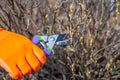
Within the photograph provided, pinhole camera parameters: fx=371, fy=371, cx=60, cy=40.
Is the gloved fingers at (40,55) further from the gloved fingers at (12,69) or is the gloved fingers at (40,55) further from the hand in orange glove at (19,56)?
the gloved fingers at (12,69)

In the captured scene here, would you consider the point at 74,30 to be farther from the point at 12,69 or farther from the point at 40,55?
the point at 12,69

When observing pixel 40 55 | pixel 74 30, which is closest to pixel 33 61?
pixel 40 55

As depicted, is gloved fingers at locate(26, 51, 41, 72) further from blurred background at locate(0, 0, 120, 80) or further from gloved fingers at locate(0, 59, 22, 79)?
blurred background at locate(0, 0, 120, 80)

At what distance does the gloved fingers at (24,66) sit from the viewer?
1940 mm

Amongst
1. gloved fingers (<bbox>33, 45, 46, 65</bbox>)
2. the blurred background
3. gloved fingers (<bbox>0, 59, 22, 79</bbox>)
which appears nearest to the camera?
gloved fingers (<bbox>0, 59, 22, 79</bbox>)

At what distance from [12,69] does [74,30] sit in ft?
4.04

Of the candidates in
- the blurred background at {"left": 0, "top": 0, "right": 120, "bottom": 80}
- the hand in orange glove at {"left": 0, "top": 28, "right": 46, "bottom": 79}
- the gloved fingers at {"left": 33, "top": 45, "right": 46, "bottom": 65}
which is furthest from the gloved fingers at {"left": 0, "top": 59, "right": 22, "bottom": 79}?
the blurred background at {"left": 0, "top": 0, "right": 120, "bottom": 80}

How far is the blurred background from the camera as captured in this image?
122 inches

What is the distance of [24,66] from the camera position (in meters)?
1.95

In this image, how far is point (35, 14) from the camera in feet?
11.1

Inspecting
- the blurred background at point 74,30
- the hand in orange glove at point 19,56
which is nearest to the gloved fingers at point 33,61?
the hand in orange glove at point 19,56

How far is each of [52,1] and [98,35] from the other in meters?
0.55

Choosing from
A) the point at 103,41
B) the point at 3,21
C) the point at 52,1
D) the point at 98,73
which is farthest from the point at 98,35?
the point at 3,21

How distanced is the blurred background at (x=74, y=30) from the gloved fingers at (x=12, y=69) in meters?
1.11
